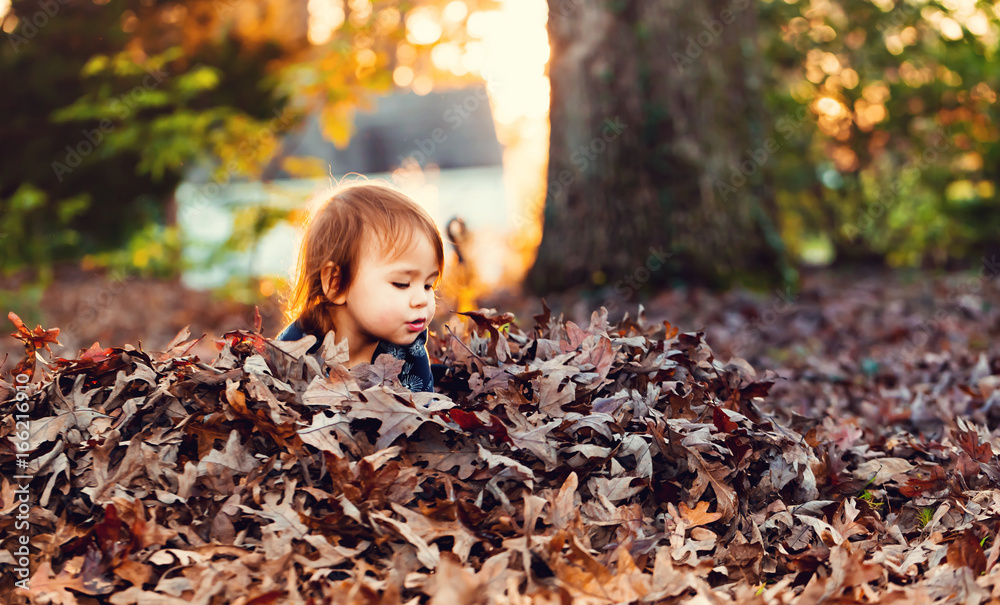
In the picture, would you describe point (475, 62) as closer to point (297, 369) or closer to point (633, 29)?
point (633, 29)

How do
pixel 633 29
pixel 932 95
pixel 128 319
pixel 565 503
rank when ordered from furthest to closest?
pixel 932 95 < pixel 128 319 < pixel 633 29 < pixel 565 503

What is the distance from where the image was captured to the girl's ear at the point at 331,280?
2.71 meters

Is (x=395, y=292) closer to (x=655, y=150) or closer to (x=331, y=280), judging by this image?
(x=331, y=280)

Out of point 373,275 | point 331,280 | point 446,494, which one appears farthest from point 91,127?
point 446,494

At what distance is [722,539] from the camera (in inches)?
86.1

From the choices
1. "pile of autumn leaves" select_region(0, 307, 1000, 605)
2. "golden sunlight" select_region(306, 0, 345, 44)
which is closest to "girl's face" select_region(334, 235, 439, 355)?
"pile of autumn leaves" select_region(0, 307, 1000, 605)

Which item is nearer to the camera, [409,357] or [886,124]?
[409,357]

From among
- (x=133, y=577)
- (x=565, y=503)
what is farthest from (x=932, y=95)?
(x=133, y=577)

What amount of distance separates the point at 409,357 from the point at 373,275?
0.33 metres

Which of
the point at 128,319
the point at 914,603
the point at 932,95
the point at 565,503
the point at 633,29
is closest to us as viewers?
the point at 914,603

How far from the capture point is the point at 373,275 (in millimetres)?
2637

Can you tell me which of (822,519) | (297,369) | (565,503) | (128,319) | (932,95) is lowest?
(128,319)

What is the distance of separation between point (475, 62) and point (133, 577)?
8.84 meters

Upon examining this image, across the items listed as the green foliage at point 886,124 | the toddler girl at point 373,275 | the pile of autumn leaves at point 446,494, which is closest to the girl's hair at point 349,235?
the toddler girl at point 373,275
